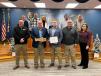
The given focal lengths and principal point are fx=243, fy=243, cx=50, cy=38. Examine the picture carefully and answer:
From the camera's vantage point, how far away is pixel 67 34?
7.56 m

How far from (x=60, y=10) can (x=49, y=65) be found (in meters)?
9.44

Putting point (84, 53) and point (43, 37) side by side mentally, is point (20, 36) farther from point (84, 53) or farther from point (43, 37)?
point (84, 53)

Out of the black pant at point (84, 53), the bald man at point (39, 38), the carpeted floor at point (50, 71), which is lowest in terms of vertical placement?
the carpeted floor at point (50, 71)

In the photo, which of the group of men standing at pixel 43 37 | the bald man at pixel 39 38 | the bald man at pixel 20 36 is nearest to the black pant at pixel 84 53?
the group of men standing at pixel 43 37

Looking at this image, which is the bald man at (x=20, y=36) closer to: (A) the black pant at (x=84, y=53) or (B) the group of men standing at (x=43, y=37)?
(B) the group of men standing at (x=43, y=37)

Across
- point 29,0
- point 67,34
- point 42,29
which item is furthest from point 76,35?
point 29,0

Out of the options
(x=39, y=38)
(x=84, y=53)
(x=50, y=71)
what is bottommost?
(x=50, y=71)

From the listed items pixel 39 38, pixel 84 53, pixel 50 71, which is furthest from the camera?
pixel 84 53

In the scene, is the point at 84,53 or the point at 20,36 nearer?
the point at 20,36

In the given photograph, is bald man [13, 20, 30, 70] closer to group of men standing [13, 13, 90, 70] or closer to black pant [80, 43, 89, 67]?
group of men standing [13, 13, 90, 70]

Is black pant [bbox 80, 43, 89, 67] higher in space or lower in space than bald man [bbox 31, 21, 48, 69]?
lower

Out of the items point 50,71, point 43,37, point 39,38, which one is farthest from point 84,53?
point 39,38

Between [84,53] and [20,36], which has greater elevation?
[20,36]

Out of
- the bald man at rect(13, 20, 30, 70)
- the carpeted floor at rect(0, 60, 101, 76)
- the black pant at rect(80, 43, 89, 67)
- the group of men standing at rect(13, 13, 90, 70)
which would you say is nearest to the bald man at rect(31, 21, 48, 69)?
the group of men standing at rect(13, 13, 90, 70)
